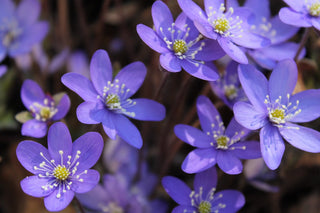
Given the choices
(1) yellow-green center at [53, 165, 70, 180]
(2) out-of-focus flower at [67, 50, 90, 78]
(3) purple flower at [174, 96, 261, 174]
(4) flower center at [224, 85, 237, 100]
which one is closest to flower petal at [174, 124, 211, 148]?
(3) purple flower at [174, 96, 261, 174]

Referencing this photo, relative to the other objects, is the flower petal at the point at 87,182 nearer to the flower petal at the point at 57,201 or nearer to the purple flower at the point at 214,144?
the flower petal at the point at 57,201

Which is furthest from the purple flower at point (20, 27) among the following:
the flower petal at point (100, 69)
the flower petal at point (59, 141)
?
the flower petal at point (59, 141)

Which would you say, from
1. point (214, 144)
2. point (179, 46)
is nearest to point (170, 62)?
point (179, 46)

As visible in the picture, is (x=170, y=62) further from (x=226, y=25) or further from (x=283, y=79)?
(x=283, y=79)

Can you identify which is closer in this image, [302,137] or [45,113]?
[302,137]

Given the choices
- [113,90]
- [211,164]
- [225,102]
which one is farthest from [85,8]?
[211,164]

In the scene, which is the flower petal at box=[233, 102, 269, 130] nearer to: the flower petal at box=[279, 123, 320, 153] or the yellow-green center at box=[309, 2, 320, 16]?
the flower petal at box=[279, 123, 320, 153]

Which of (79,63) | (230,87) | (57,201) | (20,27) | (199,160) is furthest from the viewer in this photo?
(79,63)
